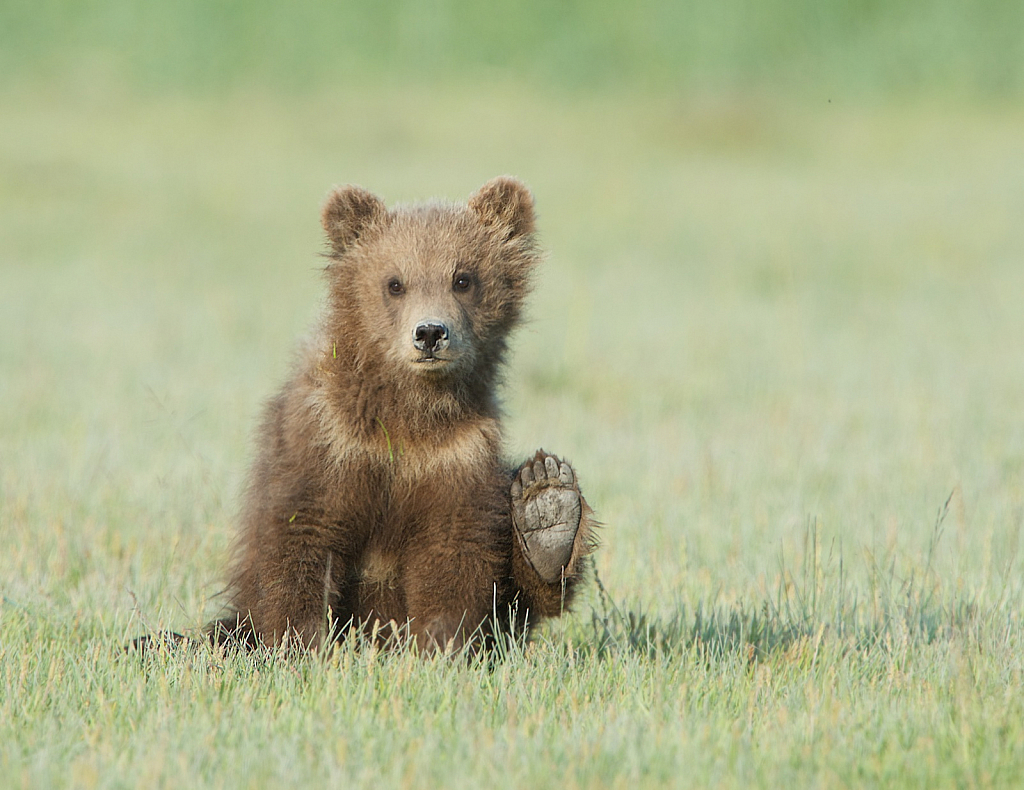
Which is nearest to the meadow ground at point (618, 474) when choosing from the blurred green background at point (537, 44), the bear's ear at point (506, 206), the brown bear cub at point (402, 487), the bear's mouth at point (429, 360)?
the brown bear cub at point (402, 487)

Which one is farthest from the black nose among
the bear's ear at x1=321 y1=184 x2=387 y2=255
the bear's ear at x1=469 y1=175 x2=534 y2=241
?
the bear's ear at x1=469 y1=175 x2=534 y2=241

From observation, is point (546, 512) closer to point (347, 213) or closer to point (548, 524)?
point (548, 524)

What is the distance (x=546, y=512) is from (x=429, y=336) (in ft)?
2.48

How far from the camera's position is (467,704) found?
3885 mm

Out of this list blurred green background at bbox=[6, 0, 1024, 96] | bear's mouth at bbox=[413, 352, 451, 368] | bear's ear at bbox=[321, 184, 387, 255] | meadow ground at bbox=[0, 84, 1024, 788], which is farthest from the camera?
blurred green background at bbox=[6, 0, 1024, 96]

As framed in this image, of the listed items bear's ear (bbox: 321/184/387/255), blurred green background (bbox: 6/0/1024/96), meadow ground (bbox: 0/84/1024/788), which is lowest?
meadow ground (bbox: 0/84/1024/788)

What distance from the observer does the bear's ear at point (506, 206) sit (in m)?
5.31

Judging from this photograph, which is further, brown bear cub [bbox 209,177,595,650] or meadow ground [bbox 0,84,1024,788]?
brown bear cub [bbox 209,177,595,650]

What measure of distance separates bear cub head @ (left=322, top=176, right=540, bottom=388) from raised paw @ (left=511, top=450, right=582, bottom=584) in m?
0.50

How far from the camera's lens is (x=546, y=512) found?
4504 mm

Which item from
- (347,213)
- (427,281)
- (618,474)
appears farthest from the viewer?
(618,474)

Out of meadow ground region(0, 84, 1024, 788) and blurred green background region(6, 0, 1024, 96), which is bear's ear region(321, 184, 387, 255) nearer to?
meadow ground region(0, 84, 1024, 788)

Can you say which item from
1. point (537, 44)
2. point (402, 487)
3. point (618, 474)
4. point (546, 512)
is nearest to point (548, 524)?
point (546, 512)

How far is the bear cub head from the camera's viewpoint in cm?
472
